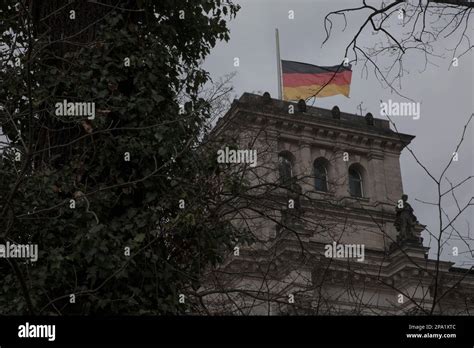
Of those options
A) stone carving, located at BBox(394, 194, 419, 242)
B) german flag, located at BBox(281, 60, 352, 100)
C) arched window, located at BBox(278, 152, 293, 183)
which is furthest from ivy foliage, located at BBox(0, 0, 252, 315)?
german flag, located at BBox(281, 60, 352, 100)

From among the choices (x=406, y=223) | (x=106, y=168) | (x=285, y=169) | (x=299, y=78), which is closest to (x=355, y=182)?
(x=406, y=223)

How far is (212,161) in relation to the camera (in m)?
12.0

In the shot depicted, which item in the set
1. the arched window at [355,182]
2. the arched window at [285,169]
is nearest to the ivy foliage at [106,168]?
the arched window at [285,169]

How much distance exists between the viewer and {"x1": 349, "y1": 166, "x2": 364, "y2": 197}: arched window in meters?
45.6

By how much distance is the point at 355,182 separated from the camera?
152 ft

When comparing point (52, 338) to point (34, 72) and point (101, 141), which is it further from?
point (34, 72)

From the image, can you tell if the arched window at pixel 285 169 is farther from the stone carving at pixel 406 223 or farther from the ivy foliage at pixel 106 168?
the stone carving at pixel 406 223

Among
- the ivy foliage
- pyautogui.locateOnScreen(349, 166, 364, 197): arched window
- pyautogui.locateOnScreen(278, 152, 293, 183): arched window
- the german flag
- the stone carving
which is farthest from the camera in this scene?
pyautogui.locateOnScreen(349, 166, 364, 197): arched window

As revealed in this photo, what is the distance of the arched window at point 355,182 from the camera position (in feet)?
150

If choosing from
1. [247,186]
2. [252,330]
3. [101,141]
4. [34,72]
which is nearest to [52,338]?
[252,330]

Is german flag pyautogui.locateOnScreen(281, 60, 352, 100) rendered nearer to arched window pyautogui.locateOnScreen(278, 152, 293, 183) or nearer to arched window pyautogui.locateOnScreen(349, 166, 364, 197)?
arched window pyautogui.locateOnScreen(278, 152, 293, 183)

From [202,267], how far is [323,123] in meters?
33.3

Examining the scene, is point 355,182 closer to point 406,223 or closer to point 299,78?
point 406,223

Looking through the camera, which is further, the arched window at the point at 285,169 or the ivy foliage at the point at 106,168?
the arched window at the point at 285,169
